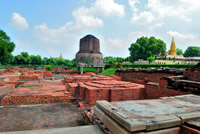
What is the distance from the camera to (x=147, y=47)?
33.6 meters

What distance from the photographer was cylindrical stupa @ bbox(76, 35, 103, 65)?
37.5 metres

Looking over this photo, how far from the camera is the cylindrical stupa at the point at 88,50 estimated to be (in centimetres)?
3755

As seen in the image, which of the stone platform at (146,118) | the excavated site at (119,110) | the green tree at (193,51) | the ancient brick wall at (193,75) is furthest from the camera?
the green tree at (193,51)

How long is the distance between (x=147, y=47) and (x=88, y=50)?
15442mm

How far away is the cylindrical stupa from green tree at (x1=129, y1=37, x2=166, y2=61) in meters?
10.2

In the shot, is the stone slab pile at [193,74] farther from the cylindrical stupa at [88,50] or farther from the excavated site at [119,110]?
the cylindrical stupa at [88,50]

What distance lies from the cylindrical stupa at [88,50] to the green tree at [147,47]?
10.2 metres

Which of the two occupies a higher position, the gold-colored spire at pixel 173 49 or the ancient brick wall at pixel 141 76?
the gold-colored spire at pixel 173 49

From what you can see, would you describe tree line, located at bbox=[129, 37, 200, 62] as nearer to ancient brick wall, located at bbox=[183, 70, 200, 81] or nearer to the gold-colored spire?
the gold-colored spire

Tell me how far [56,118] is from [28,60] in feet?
184

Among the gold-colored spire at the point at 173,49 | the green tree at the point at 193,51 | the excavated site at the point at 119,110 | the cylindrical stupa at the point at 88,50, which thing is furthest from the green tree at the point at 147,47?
the excavated site at the point at 119,110

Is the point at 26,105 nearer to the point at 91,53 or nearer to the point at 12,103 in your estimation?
the point at 12,103

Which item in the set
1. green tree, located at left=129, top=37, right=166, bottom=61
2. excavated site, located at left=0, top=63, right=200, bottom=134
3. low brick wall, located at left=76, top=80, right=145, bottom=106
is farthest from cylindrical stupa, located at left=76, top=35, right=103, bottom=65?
low brick wall, located at left=76, top=80, right=145, bottom=106

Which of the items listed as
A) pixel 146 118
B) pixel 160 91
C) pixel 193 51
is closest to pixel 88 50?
pixel 160 91
